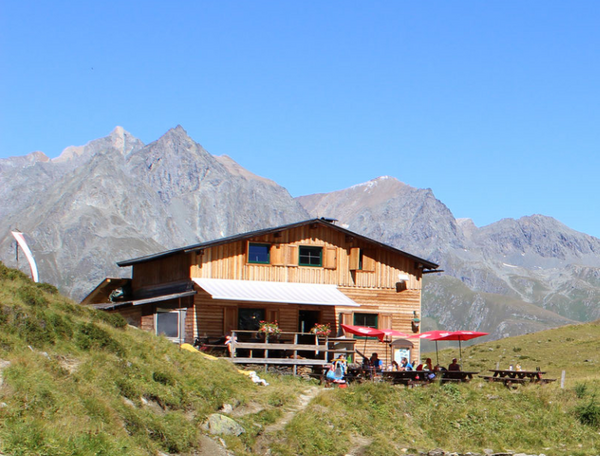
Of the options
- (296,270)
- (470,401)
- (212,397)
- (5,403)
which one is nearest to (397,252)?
(296,270)

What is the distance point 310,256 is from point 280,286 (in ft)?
8.64

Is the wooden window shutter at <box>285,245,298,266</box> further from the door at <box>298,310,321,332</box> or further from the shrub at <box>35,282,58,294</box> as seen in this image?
the shrub at <box>35,282,58,294</box>

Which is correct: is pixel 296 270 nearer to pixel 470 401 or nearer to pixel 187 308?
pixel 187 308

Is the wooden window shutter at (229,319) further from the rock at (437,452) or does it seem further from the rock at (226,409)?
the rock at (437,452)

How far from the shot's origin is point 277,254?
3897 cm

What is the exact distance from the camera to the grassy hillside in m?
16.5

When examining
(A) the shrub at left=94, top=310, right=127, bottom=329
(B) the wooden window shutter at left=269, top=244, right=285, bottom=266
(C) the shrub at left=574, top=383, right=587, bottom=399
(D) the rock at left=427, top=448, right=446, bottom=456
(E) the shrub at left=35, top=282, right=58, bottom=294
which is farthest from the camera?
(B) the wooden window shutter at left=269, top=244, right=285, bottom=266

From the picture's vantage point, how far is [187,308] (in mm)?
35906

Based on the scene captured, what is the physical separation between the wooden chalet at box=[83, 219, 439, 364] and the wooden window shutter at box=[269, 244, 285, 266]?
0.15 ft

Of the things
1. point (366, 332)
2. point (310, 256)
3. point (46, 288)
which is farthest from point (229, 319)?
point (46, 288)

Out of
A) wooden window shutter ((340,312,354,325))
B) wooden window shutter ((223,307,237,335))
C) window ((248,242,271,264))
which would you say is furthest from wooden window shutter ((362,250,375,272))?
wooden window shutter ((223,307,237,335))

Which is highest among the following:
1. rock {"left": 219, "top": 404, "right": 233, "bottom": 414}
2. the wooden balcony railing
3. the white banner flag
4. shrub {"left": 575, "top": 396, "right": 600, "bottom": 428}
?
the white banner flag

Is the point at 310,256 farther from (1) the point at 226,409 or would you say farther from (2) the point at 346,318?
(1) the point at 226,409

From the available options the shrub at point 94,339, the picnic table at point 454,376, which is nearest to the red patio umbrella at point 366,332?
the picnic table at point 454,376
